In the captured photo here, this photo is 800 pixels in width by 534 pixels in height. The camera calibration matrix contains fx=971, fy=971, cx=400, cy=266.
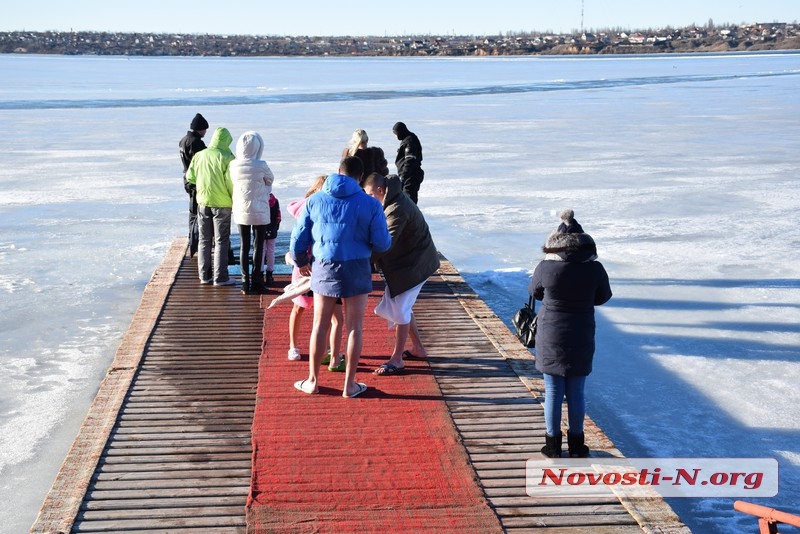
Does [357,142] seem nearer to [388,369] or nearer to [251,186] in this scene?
[251,186]

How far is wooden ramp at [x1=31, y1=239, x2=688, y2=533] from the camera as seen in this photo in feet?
14.6

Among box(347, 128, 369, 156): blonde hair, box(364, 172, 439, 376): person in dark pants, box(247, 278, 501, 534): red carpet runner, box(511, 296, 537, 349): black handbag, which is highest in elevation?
box(347, 128, 369, 156): blonde hair

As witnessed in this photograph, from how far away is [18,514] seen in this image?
16.1ft

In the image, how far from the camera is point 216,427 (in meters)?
5.49

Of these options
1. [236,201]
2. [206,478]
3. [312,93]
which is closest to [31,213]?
[236,201]

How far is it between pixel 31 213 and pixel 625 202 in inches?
326

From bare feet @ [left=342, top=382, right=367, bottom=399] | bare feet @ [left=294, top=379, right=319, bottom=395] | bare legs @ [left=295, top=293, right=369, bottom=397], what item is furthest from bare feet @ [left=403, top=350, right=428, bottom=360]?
bare feet @ [left=294, top=379, right=319, bottom=395]

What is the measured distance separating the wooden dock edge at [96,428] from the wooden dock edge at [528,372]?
255cm

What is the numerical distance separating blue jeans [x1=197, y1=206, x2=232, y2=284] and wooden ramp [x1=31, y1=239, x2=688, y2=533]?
0.51 m

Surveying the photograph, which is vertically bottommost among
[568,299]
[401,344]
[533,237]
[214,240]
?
[533,237]

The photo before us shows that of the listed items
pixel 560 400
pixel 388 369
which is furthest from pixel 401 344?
pixel 560 400

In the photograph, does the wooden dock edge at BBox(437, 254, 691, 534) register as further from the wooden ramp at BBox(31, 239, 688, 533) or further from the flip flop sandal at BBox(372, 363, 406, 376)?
the flip flop sandal at BBox(372, 363, 406, 376)

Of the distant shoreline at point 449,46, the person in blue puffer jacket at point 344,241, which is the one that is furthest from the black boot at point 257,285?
the distant shoreline at point 449,46

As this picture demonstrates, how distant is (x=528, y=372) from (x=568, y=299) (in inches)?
65.4
